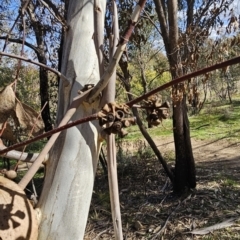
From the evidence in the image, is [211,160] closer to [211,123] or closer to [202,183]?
[202,183]

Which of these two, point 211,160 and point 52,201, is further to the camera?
point 211,160

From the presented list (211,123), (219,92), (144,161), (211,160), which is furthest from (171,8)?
(219,92)

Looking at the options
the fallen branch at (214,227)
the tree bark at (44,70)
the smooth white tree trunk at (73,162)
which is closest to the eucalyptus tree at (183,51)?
the fallen branch at (214,227)

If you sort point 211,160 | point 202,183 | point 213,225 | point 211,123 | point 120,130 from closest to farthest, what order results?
point 120,130 → point 213,225 → point 202,183 → point 211,160 → point 211,123

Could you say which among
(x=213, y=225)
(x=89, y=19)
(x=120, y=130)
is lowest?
(x=213, y=225)

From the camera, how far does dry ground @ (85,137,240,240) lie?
2844 millimetres

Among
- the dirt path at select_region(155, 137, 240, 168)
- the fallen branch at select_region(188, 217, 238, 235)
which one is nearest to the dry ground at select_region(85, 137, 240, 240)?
the fallen branch at select_region(188, 217, 238, 235)

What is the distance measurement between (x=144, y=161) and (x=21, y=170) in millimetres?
1969

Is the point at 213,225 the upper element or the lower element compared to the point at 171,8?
lower

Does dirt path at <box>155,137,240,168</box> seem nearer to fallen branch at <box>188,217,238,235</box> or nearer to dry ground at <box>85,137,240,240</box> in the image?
dry ground at <box>85,137,240,240</box>

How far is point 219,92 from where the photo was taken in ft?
46.2

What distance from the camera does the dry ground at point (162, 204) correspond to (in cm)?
284

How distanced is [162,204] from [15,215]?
2.98m

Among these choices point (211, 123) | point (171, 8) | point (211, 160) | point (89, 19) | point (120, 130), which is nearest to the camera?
point (120, 130)
